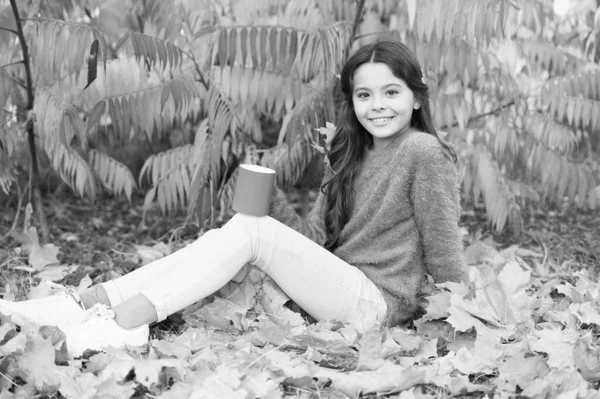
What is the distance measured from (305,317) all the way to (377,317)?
30cm

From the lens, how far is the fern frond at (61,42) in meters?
2.43

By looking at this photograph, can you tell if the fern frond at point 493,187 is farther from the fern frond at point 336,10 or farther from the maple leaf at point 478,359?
the maple leaf at point 478,359

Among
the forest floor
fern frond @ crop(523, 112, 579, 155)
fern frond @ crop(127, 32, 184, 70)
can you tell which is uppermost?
fern frond @ crop(127, 32, 184, 70)

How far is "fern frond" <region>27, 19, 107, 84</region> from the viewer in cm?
243

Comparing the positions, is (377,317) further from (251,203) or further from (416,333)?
(251,203)

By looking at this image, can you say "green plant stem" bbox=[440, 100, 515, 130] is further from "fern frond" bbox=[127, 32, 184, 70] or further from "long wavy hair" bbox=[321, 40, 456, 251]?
"fern frond" bbox=[127, 32, 184, 70]

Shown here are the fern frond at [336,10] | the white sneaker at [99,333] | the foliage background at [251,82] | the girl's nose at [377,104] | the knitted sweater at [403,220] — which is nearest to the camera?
the white sneaker at [99,333]

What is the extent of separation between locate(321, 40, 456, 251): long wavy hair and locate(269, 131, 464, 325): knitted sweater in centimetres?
4

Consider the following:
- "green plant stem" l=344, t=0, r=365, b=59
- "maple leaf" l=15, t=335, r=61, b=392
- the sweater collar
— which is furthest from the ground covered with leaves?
"green plant stem" l=344, t=0, r=365, b=59

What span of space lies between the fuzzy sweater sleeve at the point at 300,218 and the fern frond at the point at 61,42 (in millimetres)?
777

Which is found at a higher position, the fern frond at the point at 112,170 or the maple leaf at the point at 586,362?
→ the maple leaf at the point at 586,362

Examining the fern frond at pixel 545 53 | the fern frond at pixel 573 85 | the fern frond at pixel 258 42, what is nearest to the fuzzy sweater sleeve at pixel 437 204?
the fern frond at pixel 258 42

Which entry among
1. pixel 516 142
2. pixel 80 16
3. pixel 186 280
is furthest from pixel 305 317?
pixel 80 16

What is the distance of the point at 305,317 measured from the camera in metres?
2.21
